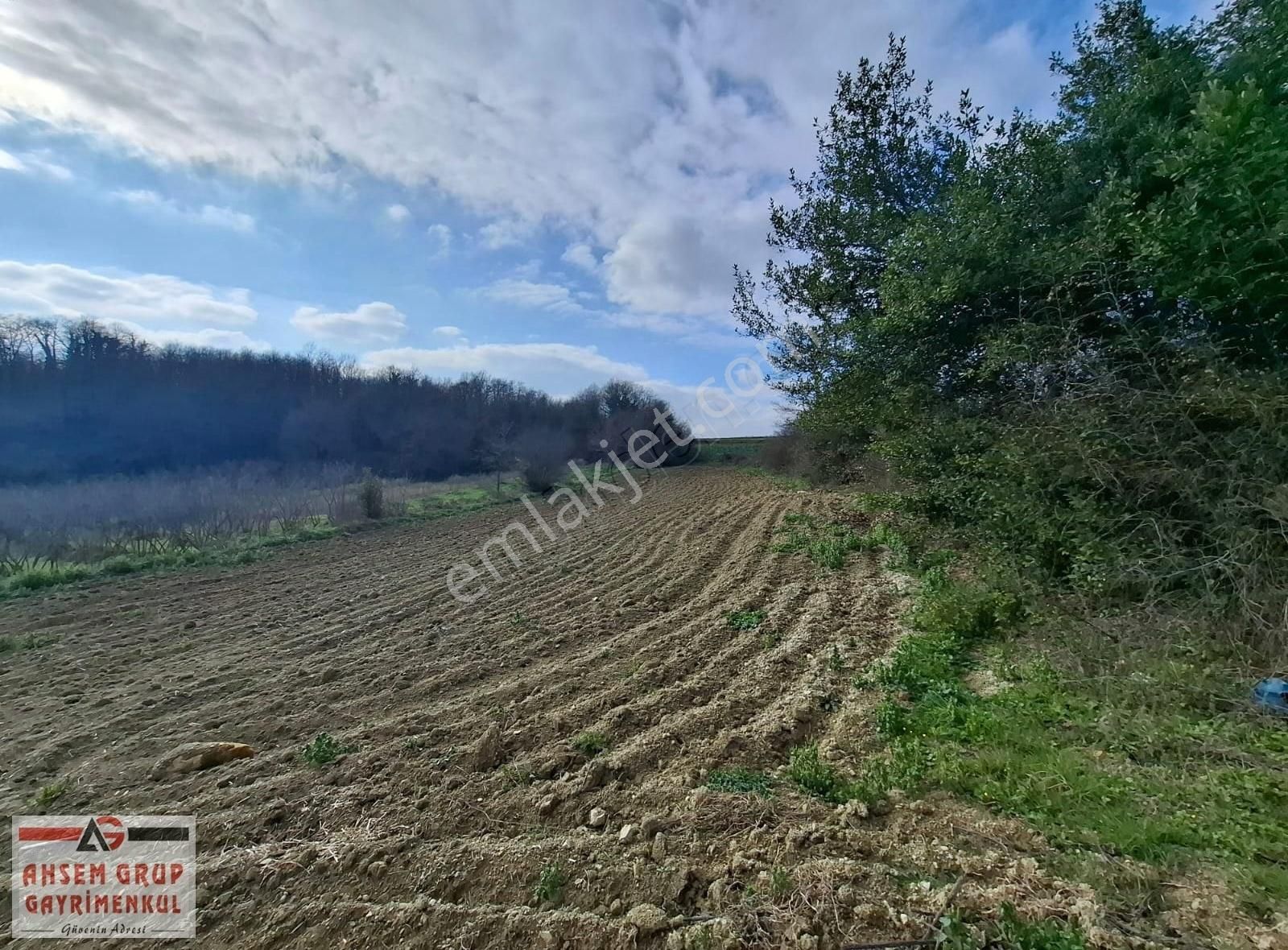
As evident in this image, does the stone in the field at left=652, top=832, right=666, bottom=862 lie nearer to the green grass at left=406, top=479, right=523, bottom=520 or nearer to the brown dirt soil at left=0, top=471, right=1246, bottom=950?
the brown dirt soil at left=0, top=471, right=1246, bottom=950

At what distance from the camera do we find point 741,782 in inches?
105

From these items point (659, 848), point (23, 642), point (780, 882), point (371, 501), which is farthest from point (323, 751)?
point (371, 501)

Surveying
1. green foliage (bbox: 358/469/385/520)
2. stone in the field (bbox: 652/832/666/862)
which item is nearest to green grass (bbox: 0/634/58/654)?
stone in the field (bbox: 652/832/666/862)

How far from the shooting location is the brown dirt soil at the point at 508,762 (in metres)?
1.95

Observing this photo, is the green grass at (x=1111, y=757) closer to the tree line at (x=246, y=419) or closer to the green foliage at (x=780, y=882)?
the green foliage at (x=780, y=882)

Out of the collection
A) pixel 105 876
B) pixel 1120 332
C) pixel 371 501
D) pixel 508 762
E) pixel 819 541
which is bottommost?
pixel 105 876

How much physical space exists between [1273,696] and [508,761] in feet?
14.2

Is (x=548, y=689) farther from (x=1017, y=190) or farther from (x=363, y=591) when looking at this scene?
(x=1017, y=190)

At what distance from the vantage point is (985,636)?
4426 millimetres

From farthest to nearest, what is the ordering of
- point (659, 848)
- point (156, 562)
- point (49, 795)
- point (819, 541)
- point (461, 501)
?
1. point (461, 501)
2. point (156, 562)
3. point (819, 541)
4. point (49, 795)
5. point (659, 848)

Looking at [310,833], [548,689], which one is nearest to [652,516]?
[548,689]

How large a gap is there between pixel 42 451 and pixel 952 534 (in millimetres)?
37438

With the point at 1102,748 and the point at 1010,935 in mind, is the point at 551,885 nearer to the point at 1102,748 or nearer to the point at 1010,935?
the point at 1010,935

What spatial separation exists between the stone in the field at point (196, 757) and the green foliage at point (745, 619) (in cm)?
378
